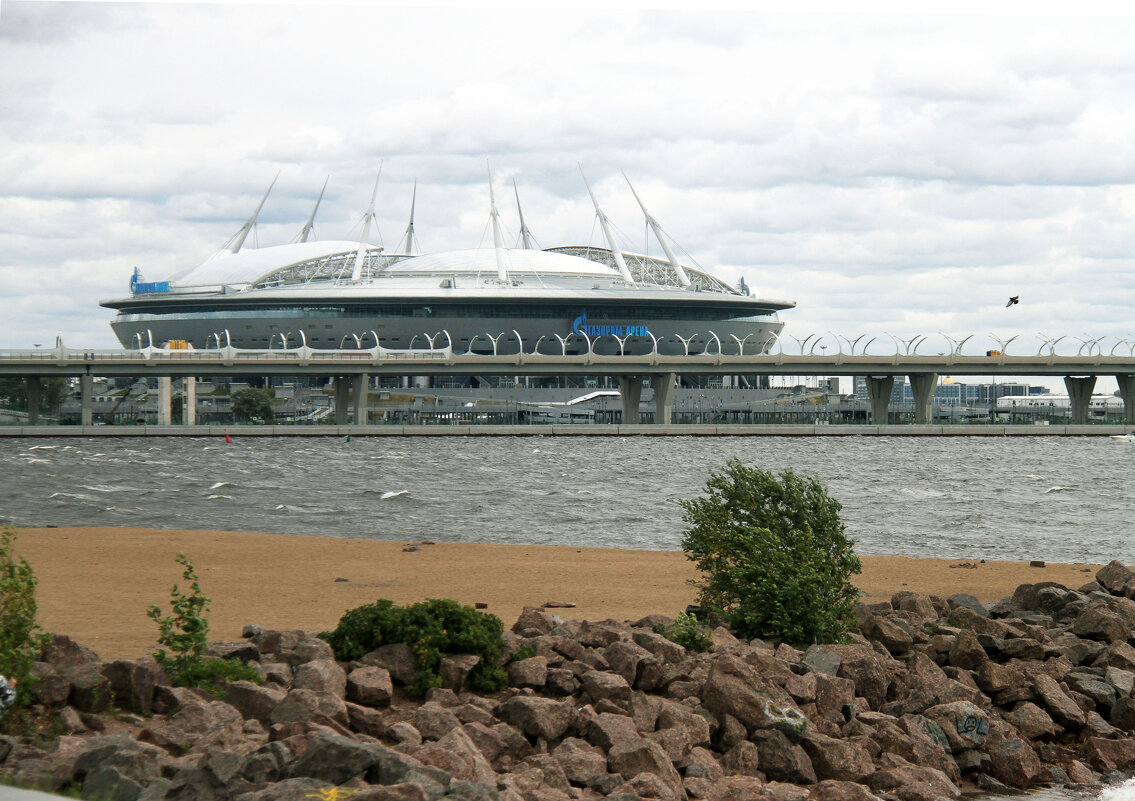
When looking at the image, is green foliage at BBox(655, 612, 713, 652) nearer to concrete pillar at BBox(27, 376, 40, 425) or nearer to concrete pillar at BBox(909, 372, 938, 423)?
concrete pillar at BBox(27, 376, 40, 425)

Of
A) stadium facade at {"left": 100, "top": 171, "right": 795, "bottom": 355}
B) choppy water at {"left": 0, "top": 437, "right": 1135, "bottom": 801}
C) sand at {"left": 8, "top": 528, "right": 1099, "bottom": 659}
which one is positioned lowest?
choppy water at {"left": 0, "top": 437, "right": 1135, "bottom": 801}

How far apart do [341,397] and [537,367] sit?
74.1ft

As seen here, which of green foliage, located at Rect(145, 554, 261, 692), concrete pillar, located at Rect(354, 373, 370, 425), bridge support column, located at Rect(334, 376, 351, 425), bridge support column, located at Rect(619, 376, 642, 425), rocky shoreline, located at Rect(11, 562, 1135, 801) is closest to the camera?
rocky shoreline, located at Rect(11, 562, 1135, 801)

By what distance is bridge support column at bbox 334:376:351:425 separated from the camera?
131375mm

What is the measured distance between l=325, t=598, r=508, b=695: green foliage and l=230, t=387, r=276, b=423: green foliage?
154808mm

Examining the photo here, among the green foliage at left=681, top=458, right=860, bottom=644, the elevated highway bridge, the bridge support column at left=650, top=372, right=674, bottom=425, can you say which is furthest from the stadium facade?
the green foliage at left=681, top=458, right=860, bottom=644

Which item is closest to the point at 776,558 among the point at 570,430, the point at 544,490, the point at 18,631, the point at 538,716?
the point at 538,716

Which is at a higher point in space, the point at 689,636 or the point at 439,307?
the point at 439,307

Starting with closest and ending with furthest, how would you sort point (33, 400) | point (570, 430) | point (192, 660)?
point (192, 660) < point (570, 430) < point (33, 400)

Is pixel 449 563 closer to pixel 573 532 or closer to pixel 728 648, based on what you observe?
pixel 573 532

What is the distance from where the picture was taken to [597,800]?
38.5 feet

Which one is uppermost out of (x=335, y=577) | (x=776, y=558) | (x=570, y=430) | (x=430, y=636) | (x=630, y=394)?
(x=630, y=394)

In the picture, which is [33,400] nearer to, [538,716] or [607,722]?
[538,716]

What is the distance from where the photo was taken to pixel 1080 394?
150 metres
